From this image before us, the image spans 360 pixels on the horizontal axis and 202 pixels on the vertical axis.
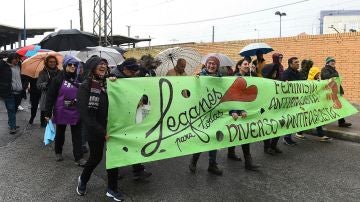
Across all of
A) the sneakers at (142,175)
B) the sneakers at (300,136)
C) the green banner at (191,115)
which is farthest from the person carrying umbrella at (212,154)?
the sneakers at (300,136)

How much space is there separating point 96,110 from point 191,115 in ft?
4.36

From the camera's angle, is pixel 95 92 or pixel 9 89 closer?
pixel 95 92

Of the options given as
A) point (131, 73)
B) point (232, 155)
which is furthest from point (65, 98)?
point (232, 155)

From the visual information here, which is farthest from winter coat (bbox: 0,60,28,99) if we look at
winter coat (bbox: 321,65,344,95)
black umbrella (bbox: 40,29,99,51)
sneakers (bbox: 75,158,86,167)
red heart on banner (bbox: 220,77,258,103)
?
winter coat (bbox: 321,65,344,95)

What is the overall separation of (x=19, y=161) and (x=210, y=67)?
3303mm

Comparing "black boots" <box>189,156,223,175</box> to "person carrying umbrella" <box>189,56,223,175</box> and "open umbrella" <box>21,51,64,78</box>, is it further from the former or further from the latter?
"open umbrella" <box>21,51,64,78</box>

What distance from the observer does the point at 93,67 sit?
4598 mm

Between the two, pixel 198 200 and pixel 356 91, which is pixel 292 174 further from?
pixel 356 91

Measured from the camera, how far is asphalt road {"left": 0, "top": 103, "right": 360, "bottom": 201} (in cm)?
489

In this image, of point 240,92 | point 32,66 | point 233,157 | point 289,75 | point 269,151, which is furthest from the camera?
point 32,66

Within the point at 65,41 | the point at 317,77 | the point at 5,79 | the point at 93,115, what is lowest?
the point at 93,115

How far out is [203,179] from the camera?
5531mm

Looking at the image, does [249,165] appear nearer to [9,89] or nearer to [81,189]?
[81,189]

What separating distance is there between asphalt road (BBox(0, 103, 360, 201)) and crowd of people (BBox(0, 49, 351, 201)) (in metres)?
0.20
